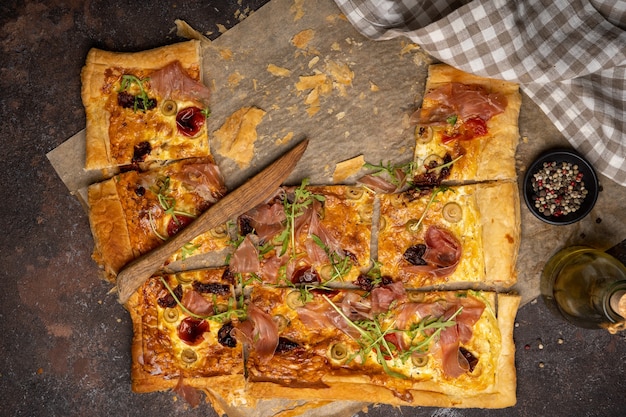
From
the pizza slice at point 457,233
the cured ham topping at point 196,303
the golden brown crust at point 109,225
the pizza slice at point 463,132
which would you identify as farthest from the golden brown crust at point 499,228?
the golden brown crust at point 109,225

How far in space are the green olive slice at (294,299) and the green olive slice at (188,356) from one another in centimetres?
96

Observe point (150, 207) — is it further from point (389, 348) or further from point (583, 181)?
point (583, 181)

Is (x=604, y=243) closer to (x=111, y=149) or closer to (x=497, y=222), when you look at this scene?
(x=497, y=222)

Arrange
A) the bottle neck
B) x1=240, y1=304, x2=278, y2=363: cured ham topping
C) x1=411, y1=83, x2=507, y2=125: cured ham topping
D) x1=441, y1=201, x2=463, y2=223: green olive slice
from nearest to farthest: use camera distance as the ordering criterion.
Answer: the bottle neck < x1=411, y1=83, x2=507, y2=125: cured ham topping < x1=441, y1=201, x2=463, y2=223: green olive slice < x1=240, y1=304, x2=278, y2=363: cured ham topping

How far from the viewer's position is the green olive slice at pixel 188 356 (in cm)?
500

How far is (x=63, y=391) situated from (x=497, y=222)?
4.44 m

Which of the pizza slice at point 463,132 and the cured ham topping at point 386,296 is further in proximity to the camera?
the cured ham topping at point 386,296

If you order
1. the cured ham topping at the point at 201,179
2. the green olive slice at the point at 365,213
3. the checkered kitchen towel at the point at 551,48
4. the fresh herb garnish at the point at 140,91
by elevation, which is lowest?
the green olive slice at the point at 365,213

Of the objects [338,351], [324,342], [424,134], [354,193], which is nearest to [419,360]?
[338,351]

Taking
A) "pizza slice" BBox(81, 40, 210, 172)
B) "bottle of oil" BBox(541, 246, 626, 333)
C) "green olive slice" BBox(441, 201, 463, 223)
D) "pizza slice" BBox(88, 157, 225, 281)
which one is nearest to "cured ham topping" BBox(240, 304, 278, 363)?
"pizza slice" BBox(88, 157, 225, 281)

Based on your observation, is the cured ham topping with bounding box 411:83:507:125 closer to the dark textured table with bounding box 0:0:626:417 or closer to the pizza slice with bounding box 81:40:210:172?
the dark textured table with bounding box 0:0:626:417

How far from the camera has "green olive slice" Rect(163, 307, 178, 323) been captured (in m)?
4.97

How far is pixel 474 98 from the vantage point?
4.73 m

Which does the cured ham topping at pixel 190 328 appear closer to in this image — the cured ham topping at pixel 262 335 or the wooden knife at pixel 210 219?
the cured ham topping at pixel 262 335
